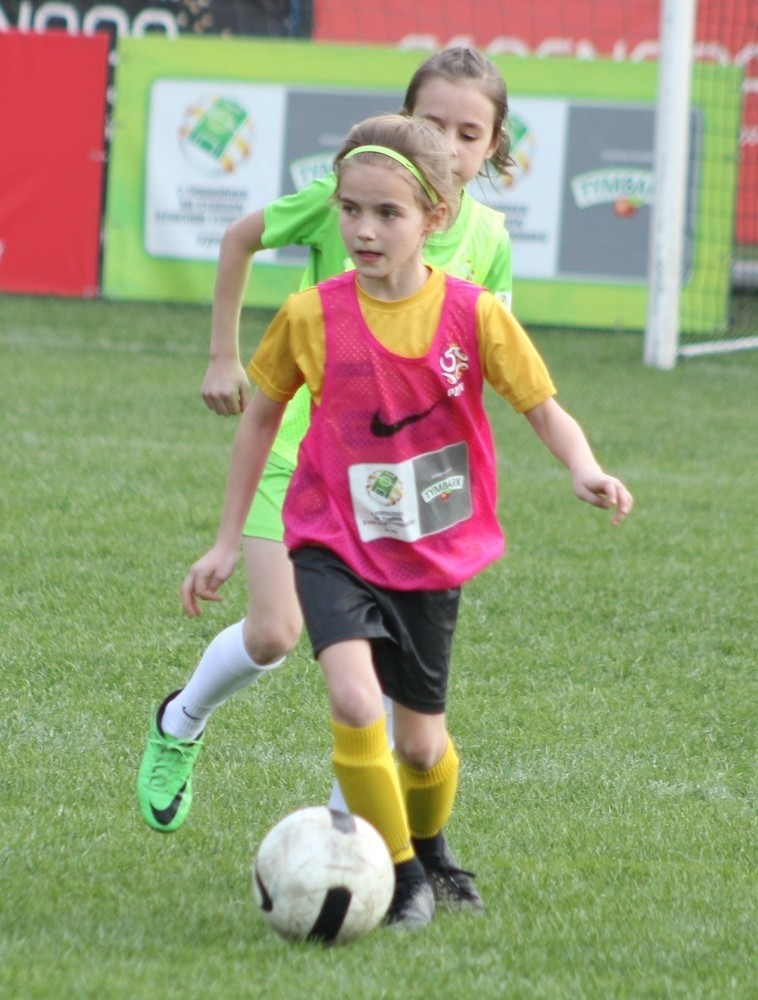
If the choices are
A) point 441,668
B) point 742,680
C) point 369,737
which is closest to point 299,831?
point 369,737

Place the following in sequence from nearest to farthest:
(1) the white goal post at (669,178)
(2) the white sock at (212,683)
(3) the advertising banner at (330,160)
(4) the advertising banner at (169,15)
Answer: (2) the white sock at (212,683) → (1) the white goal post at (669,178) → (3) the advertising banner at (330,160) → (4) the advertising banner at (169,15)

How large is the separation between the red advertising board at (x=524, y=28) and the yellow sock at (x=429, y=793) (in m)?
13.0

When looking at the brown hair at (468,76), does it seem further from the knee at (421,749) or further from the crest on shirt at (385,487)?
the knee at (421,749)

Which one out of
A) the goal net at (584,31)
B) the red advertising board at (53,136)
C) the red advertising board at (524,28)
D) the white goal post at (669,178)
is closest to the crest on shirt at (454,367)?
the white goal post at (669,178)

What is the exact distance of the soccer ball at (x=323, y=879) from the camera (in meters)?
3.15

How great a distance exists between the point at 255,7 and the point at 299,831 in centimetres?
1375

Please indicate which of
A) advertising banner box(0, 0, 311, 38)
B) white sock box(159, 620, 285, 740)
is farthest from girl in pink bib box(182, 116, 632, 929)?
advertising banner box(0, 0, 311, 38)

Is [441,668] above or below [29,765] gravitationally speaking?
above

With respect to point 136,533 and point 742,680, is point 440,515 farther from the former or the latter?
point 136,533

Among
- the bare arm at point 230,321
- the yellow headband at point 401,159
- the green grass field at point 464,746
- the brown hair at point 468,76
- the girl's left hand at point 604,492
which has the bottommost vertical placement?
the green grass field at point 464,746

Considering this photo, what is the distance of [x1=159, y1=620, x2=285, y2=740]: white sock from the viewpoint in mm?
3881

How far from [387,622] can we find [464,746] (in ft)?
4.45

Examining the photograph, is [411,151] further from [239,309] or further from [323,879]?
[323,879]

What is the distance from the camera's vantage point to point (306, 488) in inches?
133
